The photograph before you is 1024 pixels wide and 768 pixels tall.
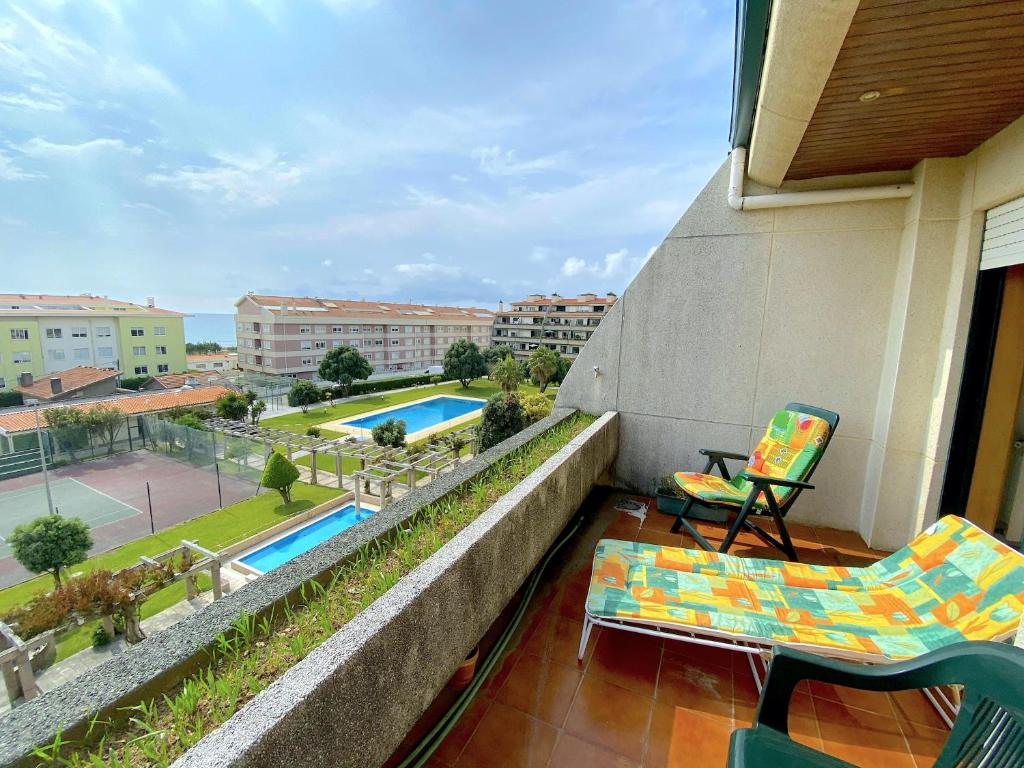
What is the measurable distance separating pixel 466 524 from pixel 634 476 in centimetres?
270

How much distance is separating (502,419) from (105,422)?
2085 cm

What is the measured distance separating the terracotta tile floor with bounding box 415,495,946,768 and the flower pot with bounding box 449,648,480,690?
10cm

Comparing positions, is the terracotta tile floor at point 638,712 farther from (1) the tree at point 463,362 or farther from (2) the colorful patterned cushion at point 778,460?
(1) the tree at point 463,362

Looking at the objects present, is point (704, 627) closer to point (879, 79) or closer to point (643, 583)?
point (643, 583)

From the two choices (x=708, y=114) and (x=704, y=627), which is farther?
(x=708, y=114)

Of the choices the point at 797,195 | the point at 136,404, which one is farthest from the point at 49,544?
the point at 136,404

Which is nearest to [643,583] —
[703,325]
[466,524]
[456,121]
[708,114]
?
[466,524]

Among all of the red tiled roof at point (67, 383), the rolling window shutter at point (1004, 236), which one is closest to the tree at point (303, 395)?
the red tiled roof at point (67, 383)

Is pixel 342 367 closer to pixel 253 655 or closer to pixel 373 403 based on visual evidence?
pixel 373 403

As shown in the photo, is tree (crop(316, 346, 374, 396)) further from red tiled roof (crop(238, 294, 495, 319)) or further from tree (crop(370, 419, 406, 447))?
tree (crop(370, 419, 406, 447))

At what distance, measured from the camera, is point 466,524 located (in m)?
2.04

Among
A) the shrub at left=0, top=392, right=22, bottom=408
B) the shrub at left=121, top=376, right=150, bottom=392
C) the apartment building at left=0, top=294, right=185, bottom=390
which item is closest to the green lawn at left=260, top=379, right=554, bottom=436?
the shrub at left=121, top=376, right=150, bottom=392

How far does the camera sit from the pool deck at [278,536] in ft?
34.4

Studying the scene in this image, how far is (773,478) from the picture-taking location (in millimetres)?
2738
